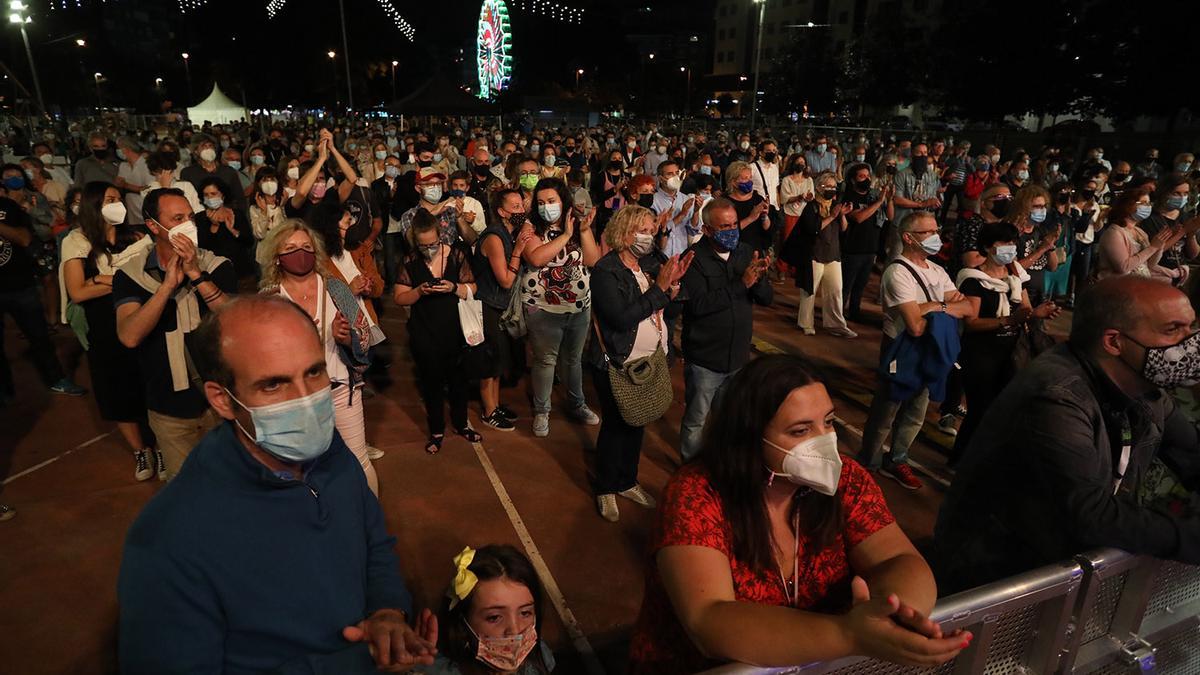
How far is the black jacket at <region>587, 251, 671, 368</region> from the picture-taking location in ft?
13.4

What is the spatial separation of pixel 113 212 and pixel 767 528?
441 centimetres

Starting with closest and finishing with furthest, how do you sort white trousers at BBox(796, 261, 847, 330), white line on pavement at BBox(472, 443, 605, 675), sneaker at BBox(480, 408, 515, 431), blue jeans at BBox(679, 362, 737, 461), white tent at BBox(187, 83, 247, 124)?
white line on pavement at BBox(472, 443, 605, 675) < blue jeans at BBox(679, 362, 737, 461) < sneaker at BBox(480, 408, 515, 431) < white trousers at BBox(796, 261, 847, 330) < white tent at BBox(187, 83, 247, 124)

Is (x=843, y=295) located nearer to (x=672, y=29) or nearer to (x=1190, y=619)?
(x=1190, y=619)

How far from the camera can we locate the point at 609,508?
15.1 ft

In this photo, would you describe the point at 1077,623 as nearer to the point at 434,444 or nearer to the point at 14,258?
the point at 434,444

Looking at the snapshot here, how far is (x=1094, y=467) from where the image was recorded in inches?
88.0

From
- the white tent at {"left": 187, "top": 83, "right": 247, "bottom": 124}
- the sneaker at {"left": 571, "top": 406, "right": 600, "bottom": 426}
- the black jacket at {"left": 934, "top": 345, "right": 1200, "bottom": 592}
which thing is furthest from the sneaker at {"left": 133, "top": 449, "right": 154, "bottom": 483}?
the white tent at {"left": 187, "top": 83, "right": 247, "bottom": 124}

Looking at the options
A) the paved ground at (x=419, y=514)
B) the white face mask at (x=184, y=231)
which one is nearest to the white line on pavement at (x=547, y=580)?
the paved ground at (x=419, y=514)

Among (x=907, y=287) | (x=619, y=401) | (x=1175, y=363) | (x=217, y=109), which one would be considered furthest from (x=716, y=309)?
(x=217, y=109)

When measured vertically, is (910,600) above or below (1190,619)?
above

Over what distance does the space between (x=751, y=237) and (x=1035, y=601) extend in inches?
243

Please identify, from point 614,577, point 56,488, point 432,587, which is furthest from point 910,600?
point 56,488

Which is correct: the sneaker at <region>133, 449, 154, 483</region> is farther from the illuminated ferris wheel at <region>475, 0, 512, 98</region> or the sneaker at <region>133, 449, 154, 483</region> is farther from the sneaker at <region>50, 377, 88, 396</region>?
the illuminated ferris wheel at <region>475, 0, 512, 98</region>

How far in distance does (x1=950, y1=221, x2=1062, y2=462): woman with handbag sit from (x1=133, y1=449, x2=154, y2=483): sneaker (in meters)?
5.92
